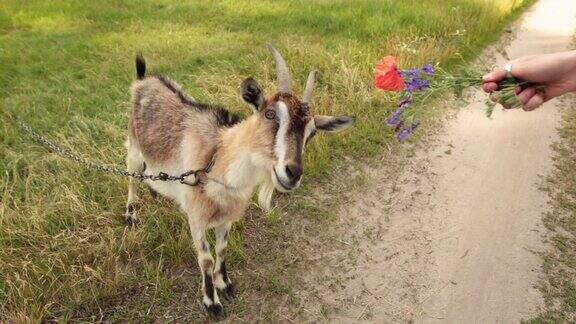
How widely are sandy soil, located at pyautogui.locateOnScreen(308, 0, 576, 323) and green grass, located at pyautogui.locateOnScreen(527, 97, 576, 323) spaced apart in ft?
0.32

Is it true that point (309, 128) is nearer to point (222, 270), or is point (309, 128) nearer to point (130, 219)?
point (222, 270)

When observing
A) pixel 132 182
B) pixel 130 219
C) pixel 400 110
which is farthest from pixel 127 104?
pixel 400 110

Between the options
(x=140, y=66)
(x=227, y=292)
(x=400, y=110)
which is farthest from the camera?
(x=140, y=66)

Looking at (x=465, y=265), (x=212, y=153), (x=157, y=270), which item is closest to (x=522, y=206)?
(x=465, y=265)

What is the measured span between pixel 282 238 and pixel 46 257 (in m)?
1.94

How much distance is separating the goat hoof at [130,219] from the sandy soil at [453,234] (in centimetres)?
171

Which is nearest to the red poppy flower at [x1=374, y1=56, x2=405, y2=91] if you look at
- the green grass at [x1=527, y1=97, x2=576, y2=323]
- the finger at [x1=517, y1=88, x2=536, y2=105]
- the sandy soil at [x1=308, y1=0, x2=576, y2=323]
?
the finger at [x1=517, y1=88, x2=536, y2=105]

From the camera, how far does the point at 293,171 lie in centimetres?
265

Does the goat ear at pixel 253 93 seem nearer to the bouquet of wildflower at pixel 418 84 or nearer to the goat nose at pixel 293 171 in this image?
the goat nose at pixel 293 171

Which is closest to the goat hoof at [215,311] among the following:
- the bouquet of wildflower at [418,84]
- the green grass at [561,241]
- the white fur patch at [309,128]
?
the white fur patch at [309,128]

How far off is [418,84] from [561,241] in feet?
8.68

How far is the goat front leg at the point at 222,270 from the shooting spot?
3.75 metres

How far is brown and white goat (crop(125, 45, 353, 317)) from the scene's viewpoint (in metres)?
2.78

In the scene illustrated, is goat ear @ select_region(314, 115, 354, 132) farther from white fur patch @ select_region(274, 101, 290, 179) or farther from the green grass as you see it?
the green grass
